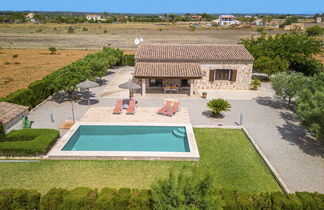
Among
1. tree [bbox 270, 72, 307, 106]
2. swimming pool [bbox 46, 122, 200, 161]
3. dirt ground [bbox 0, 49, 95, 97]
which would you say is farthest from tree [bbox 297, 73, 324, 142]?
dirt ground [bbox 0, 49, 95, 97]

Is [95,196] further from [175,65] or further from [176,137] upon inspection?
[175,65]

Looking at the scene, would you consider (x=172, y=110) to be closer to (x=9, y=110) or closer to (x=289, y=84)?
(x=289, y=84)

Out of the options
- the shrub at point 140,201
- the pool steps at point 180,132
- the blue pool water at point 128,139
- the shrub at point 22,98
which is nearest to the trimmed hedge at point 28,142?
the blue pool water at point 128,139

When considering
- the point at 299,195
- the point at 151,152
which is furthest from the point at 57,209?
A: the point at 299,195

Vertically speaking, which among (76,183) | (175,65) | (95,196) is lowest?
(76,183)

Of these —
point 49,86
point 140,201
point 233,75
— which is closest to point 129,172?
point 140,201

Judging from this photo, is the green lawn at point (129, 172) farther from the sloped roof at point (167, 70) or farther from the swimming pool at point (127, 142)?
the sloped roof at point (167, 70)

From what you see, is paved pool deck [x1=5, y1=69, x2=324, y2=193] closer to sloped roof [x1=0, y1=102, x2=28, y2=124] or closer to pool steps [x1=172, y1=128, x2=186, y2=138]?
sloped roof [x1=0, y1=102, x2=28, y2=124]
